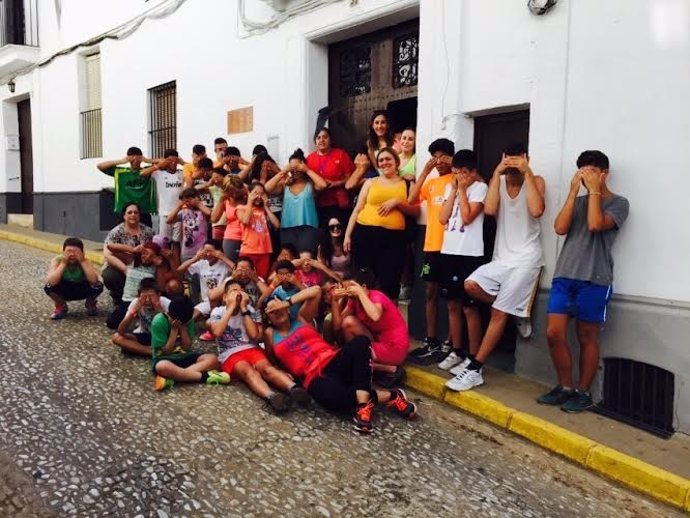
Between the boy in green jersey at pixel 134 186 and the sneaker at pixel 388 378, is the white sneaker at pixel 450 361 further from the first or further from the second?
the boy in green jersey at pixel 134 186

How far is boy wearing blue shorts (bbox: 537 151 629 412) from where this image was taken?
14.5 feet

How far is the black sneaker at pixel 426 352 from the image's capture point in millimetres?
5703

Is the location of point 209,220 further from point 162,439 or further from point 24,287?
point 162,439

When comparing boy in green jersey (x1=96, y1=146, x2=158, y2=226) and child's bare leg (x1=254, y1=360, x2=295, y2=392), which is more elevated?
boy in green jersey (x1=96, y1=146, x2=158, y2=226)

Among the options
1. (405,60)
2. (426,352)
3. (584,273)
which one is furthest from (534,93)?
(426,352)

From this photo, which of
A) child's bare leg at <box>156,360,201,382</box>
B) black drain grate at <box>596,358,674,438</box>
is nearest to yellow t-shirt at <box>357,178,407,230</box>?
child's bare leg at <box>156,360,201,382</box>

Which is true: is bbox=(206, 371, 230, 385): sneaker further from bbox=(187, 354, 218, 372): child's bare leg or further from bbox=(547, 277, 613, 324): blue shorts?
bbox=(547, 277, 613, 324): blue shorts

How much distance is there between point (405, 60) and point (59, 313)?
4699 millimetres

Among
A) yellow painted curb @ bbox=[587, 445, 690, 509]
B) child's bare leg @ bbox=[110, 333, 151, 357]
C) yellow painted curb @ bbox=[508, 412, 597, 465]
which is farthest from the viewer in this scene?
child's bare leg @ bbox=[110, 333, 151, 357]

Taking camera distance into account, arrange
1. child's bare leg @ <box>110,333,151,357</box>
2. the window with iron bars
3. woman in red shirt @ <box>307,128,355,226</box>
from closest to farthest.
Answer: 1. child's bare leg @ <box>110,333,151,357</box>
2. woman in red shirt @ <box>307,128,355,226</box>
3. the window with iron bars

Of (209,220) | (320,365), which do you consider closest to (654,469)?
(320,365)

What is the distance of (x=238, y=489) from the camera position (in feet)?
11.3

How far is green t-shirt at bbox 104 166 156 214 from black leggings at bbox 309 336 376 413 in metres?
4.28

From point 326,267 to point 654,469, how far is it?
326 centimetres
